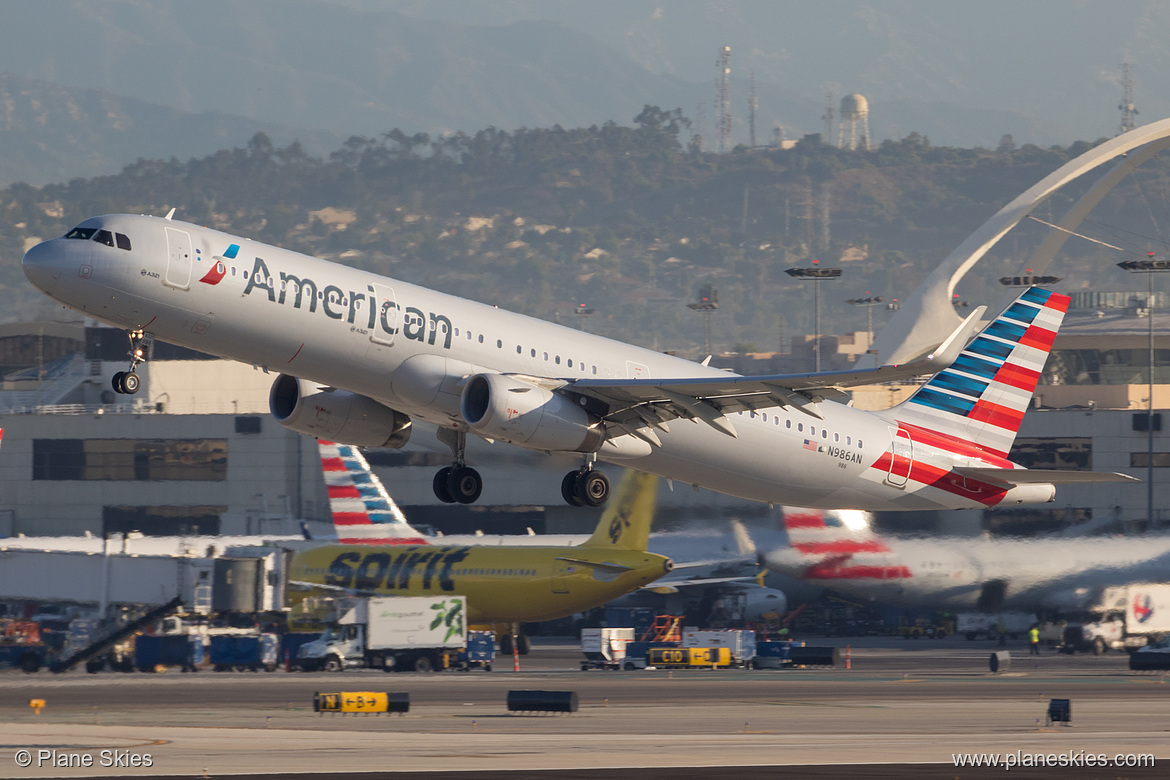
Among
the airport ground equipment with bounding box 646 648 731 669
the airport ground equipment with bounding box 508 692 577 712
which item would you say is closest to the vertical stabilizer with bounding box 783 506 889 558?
the airport ground equipment with bounding box 646 648 731 669

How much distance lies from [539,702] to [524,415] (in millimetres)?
12483

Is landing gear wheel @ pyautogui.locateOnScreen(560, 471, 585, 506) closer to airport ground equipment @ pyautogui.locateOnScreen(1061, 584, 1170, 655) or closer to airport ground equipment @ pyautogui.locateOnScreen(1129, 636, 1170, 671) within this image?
airport ground equipment @ pyautogui.locateOnScreen(1129, 636, 1170, 671)

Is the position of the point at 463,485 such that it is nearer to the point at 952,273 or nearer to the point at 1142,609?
the point at 1142,609

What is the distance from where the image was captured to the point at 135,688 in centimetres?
5356

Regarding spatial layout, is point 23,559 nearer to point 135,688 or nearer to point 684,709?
point 135,688

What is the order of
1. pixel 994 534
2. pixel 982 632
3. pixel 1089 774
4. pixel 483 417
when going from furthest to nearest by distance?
pixel 982 632, pixel 994 534, pixel 483 417, pixel 1089 774

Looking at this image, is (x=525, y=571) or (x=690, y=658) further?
(x=690, y=658)

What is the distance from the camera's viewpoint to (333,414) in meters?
39.1

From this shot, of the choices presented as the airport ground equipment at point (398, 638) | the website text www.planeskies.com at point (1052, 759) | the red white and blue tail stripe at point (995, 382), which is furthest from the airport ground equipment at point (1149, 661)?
the airport ground equipment at point (398, 638)

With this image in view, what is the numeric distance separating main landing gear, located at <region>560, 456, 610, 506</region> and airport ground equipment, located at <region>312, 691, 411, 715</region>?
10249 mm

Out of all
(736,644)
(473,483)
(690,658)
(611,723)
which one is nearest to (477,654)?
(690,658)

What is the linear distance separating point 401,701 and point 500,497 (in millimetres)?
48265

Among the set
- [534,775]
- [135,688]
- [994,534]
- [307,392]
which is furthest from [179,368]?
[534,775]

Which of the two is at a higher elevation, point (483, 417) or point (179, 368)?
point (179, 368)
